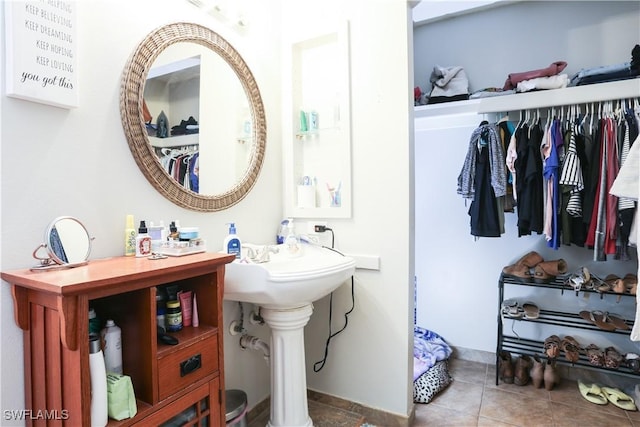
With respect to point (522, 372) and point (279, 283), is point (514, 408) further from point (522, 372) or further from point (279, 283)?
point (279, 283)

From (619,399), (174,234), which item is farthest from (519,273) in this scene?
(174,234)

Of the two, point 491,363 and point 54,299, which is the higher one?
point 54,299

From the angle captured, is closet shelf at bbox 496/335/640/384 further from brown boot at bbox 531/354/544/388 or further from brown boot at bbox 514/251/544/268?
brown boot at bbox 514/251/544/268

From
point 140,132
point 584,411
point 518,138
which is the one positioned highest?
point 518,138

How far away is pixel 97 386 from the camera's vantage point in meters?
0.88

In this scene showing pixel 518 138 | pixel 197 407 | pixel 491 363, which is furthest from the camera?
pixel 491 363

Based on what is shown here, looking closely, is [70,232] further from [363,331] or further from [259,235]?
[363,331]

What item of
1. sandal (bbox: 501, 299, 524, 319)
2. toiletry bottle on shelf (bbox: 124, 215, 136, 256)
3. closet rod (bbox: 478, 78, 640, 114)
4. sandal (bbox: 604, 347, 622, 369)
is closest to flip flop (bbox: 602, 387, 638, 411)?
sandal (bbox: 604, 347, 622, 369)

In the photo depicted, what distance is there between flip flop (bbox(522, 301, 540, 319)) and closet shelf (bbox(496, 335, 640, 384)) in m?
0.24

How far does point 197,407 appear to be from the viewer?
114 centimetres

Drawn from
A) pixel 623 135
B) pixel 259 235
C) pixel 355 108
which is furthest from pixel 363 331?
pixel 623 135

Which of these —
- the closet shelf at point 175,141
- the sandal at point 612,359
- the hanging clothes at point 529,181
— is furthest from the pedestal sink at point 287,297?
the sandal at point 612,359

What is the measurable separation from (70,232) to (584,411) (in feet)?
8.95

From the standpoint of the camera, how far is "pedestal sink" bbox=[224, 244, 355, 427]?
1.35m
